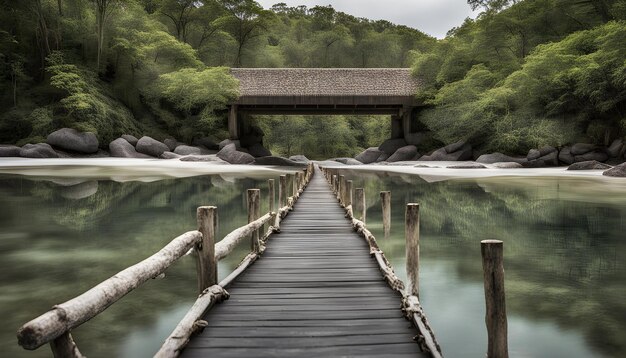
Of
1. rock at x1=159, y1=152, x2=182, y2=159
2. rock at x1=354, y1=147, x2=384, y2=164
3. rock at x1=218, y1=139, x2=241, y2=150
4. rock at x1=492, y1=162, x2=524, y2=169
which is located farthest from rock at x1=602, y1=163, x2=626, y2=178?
rock at x1=159, y1=152, x2=182, y2=159

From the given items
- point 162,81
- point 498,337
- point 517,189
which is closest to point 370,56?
point 162,81

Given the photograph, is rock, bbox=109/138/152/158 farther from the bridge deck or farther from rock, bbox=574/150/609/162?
rock, bbox=574/150/609/162

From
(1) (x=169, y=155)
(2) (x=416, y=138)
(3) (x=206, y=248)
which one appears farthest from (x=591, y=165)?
(1) (x=169, y=155)

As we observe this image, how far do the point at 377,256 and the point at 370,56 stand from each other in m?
59.9

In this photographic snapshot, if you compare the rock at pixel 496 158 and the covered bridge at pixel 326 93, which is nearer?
the rock at pixel 496 158

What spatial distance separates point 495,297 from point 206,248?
8.11 ft

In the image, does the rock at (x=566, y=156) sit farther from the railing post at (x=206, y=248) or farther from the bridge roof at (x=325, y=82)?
the railing post at (x=206, y=248)

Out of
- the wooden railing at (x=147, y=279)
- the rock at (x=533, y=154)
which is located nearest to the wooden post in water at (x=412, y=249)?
the wooden railing at (x=147, y=279)

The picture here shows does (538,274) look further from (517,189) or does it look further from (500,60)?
(500,60)

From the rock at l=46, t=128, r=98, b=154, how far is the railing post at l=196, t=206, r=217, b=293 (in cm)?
2752

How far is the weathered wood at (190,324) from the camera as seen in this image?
119 inches

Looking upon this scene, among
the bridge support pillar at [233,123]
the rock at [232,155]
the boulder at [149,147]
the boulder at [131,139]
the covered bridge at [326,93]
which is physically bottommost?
the rock at [232,155]

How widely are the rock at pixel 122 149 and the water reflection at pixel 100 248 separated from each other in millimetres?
11732

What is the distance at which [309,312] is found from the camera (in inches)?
155
